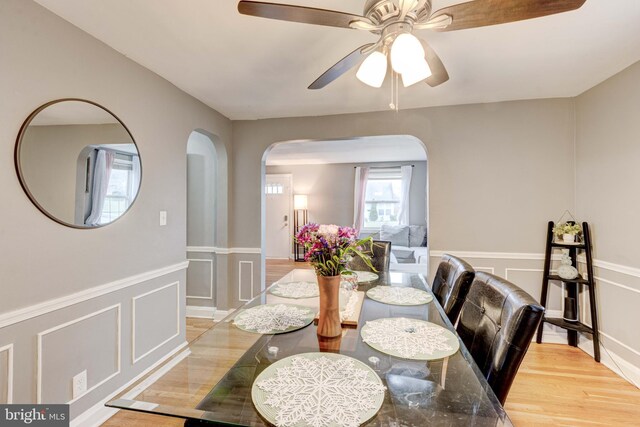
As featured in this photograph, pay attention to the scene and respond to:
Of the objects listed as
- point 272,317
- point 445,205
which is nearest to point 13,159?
point 272,317

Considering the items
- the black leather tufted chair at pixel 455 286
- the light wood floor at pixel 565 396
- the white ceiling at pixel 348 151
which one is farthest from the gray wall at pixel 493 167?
the white ceiling at pixel 348 151

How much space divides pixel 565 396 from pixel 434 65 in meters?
2.31

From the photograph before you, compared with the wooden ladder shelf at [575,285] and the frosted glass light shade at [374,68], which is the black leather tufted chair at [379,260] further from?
the frosted glass light shade at [374,68]

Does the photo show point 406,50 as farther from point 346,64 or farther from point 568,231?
point 568,231

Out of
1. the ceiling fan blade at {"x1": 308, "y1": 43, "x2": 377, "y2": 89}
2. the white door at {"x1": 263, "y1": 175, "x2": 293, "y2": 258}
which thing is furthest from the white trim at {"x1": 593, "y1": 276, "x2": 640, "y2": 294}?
the white door at {"x1": 263, "y1": 175, "x2": 293, "y2": 258}

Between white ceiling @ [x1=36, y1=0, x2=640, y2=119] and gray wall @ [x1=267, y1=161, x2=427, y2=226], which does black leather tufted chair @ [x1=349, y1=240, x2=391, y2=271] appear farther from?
gray wall @ [x1=267, y1=161, x2=427, y2=226]

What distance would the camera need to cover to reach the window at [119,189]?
5.92 feet

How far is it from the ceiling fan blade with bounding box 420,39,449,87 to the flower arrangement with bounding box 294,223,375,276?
937 millimetres

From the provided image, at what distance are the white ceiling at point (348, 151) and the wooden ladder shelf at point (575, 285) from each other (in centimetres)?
206

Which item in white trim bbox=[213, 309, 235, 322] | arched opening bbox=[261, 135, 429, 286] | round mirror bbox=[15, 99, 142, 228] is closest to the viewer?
round mirror bbox=[15, 99, 142, 228]

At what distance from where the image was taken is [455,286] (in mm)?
1553

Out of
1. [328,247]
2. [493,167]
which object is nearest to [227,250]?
[328,247]

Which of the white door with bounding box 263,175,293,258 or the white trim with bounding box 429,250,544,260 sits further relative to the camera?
the white door with bounding box 263,175,293,258

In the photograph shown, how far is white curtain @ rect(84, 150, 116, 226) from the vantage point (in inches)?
67.2
